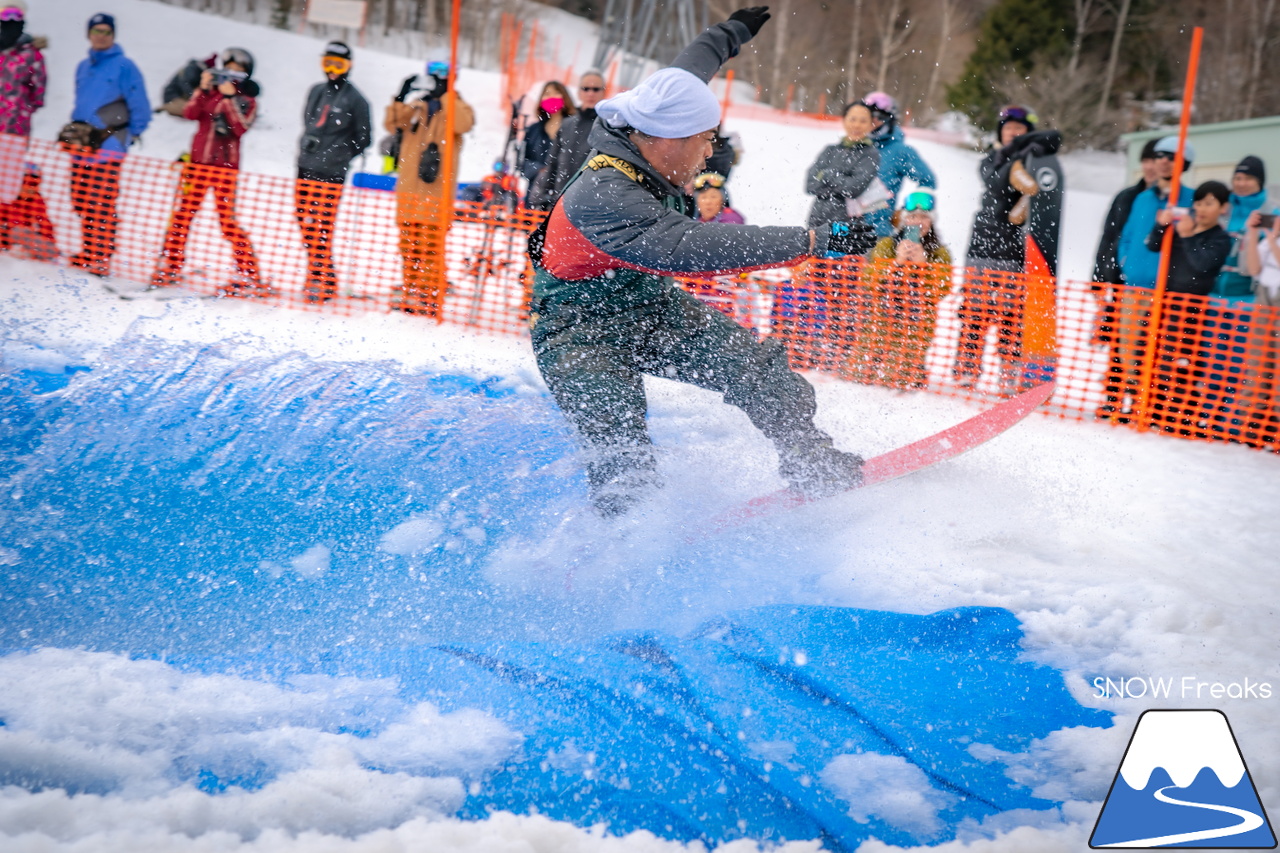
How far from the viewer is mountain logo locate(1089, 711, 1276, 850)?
184 centimetres

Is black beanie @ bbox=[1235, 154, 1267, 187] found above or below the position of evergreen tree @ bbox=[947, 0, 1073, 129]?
below

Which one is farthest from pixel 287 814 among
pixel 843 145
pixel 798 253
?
pixel 843 145

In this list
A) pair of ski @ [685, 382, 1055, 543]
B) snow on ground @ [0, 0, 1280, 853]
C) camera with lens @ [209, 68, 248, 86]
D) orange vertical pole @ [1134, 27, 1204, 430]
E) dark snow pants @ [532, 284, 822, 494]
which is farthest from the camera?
camera with lens @ [209, 68, 248, 86]

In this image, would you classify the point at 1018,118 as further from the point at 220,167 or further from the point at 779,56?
the point at 779,56

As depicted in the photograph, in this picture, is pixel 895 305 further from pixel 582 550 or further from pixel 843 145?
pixel 582 550

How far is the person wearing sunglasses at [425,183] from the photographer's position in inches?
255

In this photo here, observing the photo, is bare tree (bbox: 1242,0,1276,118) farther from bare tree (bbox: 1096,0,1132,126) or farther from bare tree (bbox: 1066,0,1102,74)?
bare tree (bbox: 1066,0,1102,74)

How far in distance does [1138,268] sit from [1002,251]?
767 mm

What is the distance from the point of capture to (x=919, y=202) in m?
5.38

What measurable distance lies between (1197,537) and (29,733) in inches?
150

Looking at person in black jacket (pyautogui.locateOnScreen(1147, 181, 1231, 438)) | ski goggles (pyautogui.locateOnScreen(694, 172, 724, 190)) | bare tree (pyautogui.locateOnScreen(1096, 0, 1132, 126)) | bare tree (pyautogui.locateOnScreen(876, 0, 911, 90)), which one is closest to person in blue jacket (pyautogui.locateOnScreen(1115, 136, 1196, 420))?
person in black jacket (pyautogui.locateOnScreen(1147, 181, 1231, 438))

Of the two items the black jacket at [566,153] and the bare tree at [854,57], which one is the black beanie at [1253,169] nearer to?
the black jacket at [566,153]

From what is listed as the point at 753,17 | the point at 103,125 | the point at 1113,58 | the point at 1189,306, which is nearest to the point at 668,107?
the point at 753,17

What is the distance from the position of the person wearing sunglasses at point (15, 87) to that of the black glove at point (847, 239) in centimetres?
702
